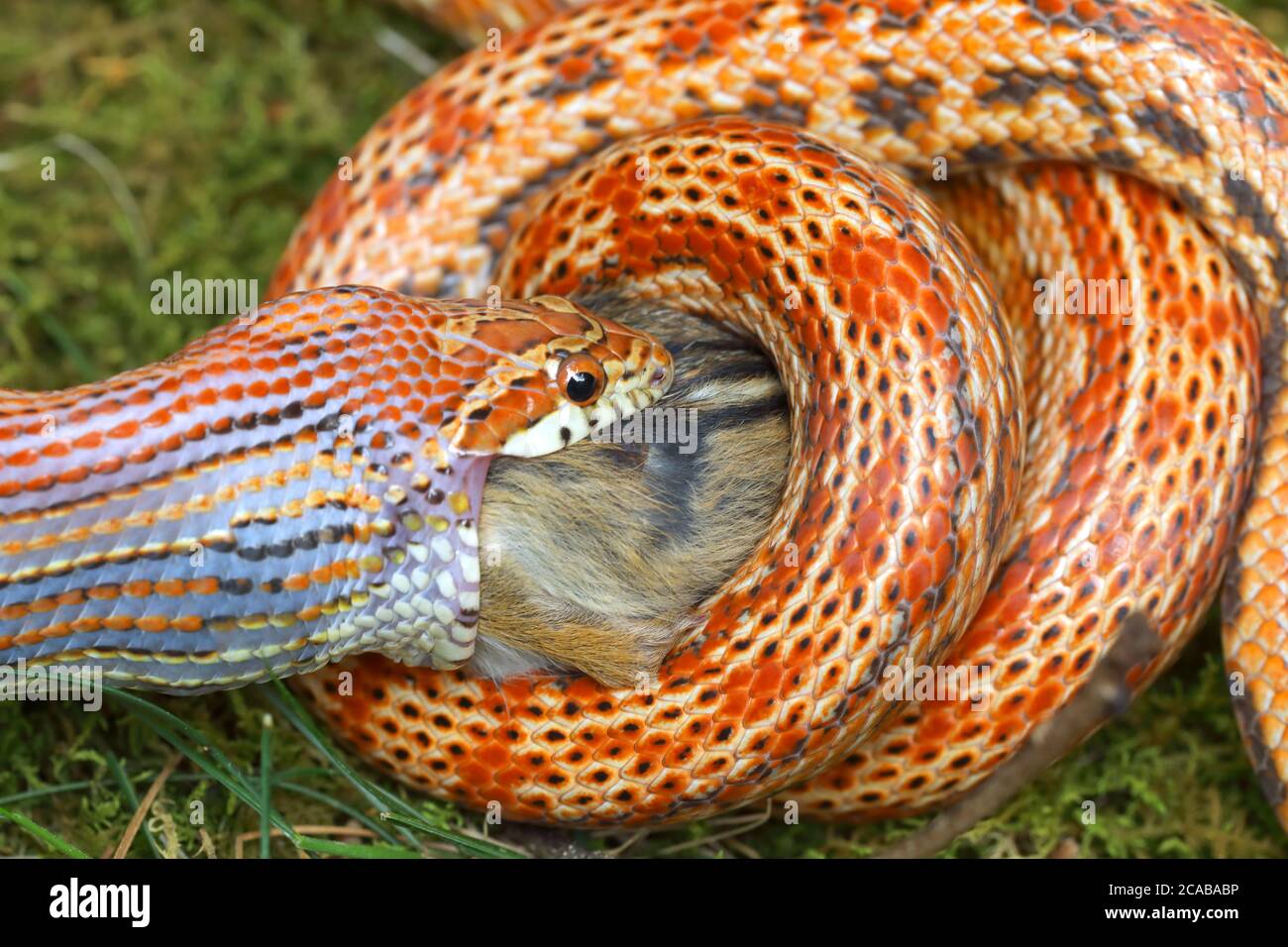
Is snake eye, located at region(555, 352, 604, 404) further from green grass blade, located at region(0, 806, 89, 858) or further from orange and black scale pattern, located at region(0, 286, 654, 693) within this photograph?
green grass blade, located at region(0, 806, 89, 858)

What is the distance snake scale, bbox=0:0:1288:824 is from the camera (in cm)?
412

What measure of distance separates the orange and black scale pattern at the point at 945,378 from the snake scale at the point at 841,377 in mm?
12

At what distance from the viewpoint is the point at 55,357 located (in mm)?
5945

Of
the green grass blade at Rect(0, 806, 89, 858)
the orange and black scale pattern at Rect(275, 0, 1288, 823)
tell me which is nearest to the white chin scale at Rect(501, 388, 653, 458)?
the orange and black scale pattern at Rect(275, 0, 1288, 823)

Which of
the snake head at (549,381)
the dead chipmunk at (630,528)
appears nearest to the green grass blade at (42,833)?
the dead chipmunk at (630,528)

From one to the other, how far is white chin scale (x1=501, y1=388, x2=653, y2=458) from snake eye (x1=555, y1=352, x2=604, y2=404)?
0.03 meters

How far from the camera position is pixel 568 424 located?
14.2 feet

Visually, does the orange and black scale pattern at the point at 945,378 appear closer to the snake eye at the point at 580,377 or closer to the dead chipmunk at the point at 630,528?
the dead chipmunk at the point at 630,528

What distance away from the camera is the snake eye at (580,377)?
430cm

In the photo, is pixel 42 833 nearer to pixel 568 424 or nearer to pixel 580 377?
pixel 568 424
